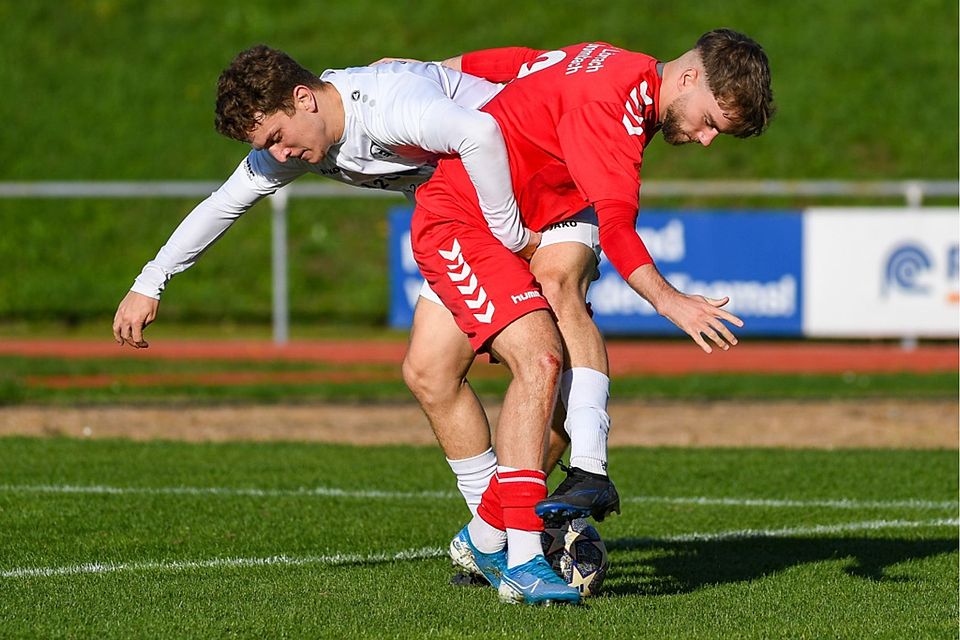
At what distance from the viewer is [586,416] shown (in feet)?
18.7

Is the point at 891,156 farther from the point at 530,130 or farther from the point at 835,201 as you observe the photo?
the point at 530,130

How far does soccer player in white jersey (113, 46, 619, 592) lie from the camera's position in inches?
220

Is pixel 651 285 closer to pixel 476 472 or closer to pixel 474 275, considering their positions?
pixel 474 275

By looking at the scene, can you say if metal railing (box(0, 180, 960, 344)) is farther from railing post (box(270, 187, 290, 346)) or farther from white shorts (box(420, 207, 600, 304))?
white shorts (box(420, 207, 600, 304))

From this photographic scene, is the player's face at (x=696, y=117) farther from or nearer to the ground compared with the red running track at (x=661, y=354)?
farther from the ground

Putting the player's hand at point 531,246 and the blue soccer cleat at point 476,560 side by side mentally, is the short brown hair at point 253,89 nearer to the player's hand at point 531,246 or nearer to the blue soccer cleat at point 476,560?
the player's hand at point 531,246

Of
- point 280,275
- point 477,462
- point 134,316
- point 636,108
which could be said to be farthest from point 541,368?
point 280,275

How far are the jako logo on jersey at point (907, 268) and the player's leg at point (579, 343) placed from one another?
37.6 ft

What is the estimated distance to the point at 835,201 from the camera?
2195cm

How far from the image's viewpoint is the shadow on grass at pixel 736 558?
6184mm

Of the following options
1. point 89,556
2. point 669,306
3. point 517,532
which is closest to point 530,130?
point 669,306

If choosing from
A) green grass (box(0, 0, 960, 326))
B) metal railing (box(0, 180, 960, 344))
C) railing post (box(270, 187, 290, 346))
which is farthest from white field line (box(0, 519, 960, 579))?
green grass (box(0, 0, 960, 326))

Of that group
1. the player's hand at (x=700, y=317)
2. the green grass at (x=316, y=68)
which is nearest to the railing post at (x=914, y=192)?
the green grass at (x=316, y=68)

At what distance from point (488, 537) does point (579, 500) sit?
62 cm
